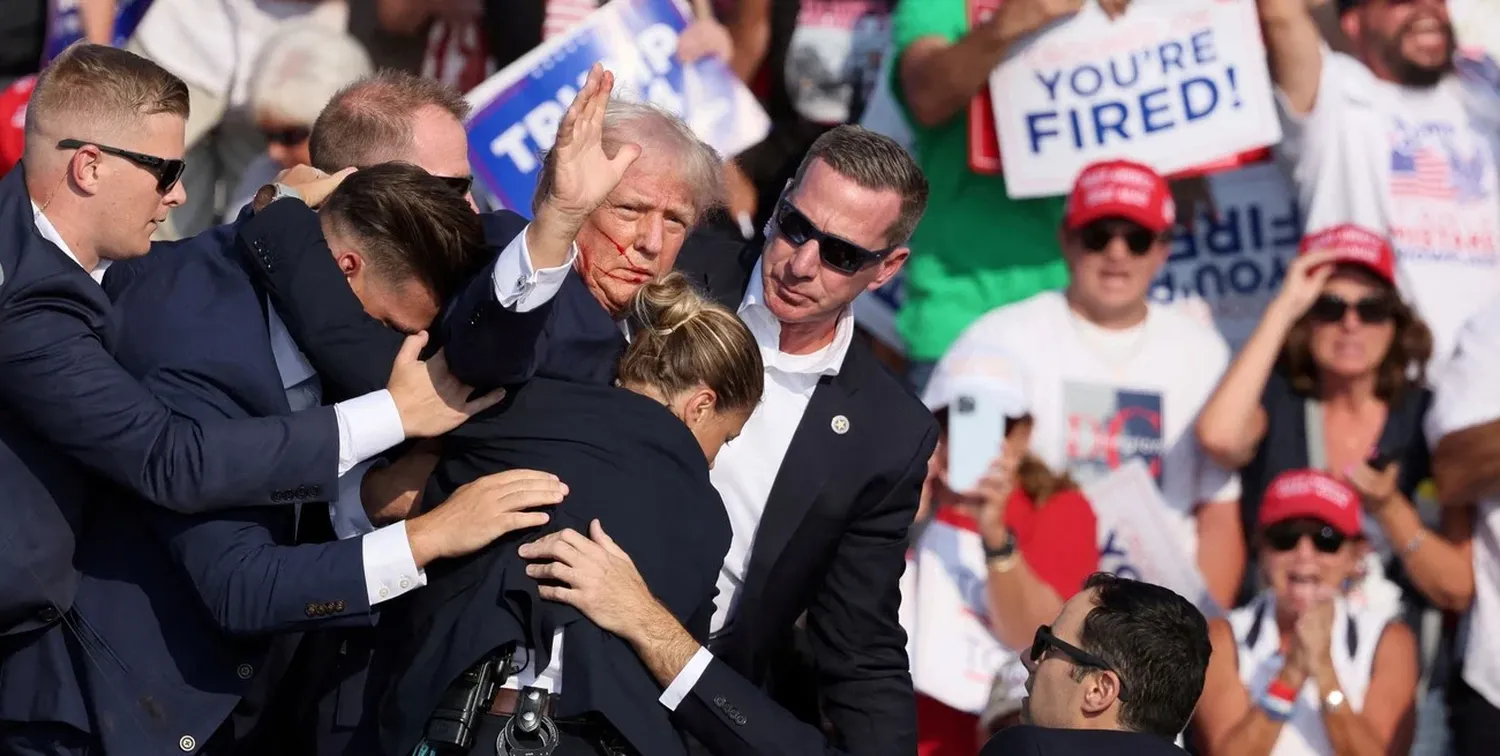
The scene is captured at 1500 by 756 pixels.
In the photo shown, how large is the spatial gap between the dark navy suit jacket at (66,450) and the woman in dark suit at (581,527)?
31 cm

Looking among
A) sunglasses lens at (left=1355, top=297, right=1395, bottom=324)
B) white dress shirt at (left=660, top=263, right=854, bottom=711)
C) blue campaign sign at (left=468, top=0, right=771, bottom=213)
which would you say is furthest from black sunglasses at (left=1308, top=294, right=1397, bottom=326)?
white dress shirt at (left=660, top=263, right=854, bottom=711)

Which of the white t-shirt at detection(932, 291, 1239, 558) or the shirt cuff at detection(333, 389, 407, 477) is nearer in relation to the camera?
the shirt cuff at detection(333, 389, 407, 477)

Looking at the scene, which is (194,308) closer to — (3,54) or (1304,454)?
(3,54)

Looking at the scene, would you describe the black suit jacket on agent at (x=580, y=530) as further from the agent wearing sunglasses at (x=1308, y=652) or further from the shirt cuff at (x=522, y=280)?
the agent wearing sunglasses at (x=1308, y=652)

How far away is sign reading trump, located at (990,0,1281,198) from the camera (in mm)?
6168

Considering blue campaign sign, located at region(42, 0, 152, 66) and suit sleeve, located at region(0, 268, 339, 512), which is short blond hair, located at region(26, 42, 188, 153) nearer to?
suit sleeve, located at region(0, 268, 339, 512)

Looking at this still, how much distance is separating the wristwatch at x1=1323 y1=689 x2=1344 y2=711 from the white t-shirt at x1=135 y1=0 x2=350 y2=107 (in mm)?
3564

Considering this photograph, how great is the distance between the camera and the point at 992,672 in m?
5.70

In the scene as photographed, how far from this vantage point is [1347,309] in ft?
20.3

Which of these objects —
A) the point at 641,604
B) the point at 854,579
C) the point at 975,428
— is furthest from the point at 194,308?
the point at 975,428

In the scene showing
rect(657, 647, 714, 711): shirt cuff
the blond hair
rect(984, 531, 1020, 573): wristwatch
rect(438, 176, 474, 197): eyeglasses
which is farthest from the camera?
rect(984, 531, 1020, 573): wristwatch

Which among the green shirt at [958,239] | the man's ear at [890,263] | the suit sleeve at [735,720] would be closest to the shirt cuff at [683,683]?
the suit sleeve at [735,720]

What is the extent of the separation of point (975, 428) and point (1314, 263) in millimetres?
1255

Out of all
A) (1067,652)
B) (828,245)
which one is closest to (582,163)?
(828,245)
